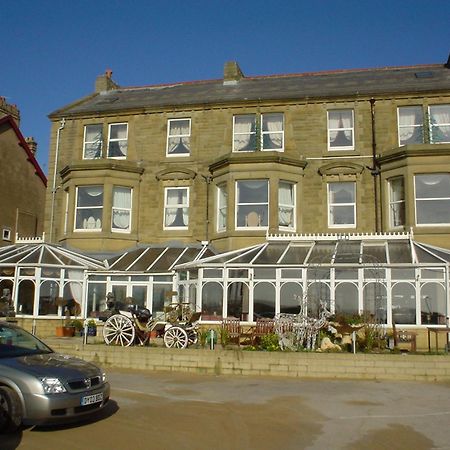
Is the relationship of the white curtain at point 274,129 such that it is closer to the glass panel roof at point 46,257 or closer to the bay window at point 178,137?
the bay window at point 178,137

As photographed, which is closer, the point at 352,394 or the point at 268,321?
the point at 352,394

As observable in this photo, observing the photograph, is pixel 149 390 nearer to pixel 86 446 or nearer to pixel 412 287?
pixel 86 446

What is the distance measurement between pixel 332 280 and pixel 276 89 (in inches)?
418

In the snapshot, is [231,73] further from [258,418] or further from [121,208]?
[258,418]

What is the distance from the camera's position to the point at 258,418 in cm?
934

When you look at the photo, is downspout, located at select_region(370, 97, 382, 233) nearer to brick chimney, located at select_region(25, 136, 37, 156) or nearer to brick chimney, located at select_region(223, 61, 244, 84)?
brick chimney, located at select_region(223, 61, 244, 84)

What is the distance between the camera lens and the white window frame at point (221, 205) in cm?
2237

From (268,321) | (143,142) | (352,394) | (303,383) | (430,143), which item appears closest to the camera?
(352,394)

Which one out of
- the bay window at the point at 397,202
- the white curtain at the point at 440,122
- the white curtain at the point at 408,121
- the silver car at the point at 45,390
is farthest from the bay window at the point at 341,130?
the silver car at the point at 45,390

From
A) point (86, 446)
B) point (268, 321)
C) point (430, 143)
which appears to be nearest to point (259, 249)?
point (268, 321)

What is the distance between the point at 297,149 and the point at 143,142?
6.70 metres

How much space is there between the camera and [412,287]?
17609 mm

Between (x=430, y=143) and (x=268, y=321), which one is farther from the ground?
(x=430, y=143)

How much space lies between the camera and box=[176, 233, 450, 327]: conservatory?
56.6 feet
